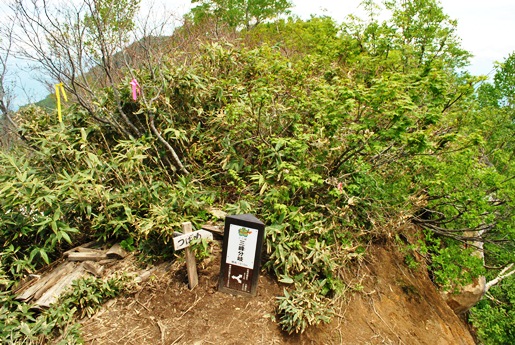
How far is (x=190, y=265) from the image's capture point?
10.1 ft

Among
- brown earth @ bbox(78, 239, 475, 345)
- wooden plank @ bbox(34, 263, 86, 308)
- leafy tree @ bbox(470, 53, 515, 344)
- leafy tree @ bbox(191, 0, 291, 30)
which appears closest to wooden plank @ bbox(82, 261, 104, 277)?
wooden plank @ bbox(34, 263, 86, 308)

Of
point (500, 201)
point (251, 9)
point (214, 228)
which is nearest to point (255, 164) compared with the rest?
point (214, 228)

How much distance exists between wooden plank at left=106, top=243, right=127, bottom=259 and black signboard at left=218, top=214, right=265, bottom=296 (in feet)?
3.58

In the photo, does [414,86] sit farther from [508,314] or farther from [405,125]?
[508,314]

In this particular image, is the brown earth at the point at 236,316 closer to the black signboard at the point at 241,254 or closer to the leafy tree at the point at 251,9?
the black signboard at the point at 241,254

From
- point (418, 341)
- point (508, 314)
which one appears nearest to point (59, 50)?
point (418, 341)

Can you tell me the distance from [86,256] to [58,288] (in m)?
0.39

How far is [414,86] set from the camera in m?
3.70

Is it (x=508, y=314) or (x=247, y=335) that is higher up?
(x=247, y=335)

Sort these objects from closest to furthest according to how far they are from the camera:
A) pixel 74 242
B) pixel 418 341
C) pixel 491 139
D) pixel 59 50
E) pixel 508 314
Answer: pixel 418 341 → pixel 74 242 → pixel 59 50 → pixel 491 139 → pixel 508 314

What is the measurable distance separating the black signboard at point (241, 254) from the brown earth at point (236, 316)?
0.12m

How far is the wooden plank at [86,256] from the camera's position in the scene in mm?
3359

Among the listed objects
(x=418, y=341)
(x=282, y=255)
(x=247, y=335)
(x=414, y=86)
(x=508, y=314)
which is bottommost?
Result: (x=508, y=314)

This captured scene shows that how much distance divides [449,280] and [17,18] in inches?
249
